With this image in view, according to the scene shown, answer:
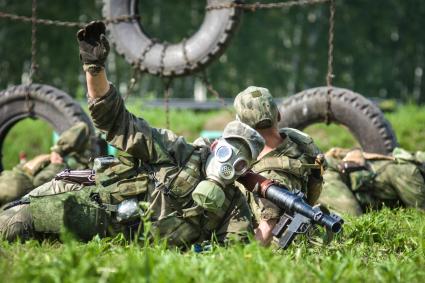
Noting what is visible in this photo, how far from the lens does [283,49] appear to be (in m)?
26.5

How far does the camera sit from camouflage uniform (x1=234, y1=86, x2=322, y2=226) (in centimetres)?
487

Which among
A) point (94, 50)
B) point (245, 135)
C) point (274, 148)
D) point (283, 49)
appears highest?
point (283, 49)

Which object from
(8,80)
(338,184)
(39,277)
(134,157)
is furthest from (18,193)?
(8,80)

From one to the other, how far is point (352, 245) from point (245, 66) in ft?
73.3

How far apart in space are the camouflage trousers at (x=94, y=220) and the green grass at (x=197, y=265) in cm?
13

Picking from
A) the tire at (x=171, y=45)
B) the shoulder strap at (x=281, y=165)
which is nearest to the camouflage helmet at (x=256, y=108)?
the shoulder strap at (x=281, y=165)

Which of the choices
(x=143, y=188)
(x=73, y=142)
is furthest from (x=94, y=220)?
(x=73, y=142)

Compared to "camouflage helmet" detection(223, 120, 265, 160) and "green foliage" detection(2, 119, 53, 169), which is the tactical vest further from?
"green foliage" detection(2, 119, 53, 169)

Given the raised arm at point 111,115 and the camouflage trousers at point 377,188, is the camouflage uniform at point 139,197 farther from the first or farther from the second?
the camouflage trousers at point 377,188

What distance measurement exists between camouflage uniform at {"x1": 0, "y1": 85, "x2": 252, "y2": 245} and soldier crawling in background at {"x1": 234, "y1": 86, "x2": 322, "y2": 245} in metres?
0.41

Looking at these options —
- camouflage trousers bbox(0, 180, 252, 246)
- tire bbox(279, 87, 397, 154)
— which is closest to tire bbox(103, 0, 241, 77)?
tire bbox(279, 87, 397, 154)

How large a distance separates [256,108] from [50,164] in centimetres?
293

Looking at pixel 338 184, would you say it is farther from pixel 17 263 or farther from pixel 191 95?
pixel 191 95

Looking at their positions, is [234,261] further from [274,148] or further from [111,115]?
[274,148]
